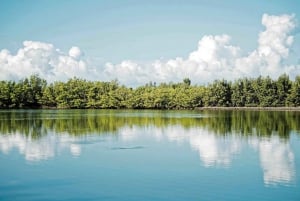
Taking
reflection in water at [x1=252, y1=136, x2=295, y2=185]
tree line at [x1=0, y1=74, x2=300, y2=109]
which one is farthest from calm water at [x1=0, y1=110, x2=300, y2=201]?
tree line at [x1=0, y1=74, x2=300, y2=109]

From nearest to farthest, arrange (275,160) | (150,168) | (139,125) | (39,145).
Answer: (150,168) → (275,160) → (39,145) → (139,125)

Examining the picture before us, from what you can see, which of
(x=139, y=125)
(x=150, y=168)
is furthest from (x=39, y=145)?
(x=139, y=125)

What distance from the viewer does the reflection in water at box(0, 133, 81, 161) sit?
1599 cm

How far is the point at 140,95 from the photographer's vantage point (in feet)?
263

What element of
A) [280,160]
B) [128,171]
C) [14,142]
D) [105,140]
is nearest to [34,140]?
[14,142]

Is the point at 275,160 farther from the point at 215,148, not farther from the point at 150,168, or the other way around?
Answer: the point at 150,168

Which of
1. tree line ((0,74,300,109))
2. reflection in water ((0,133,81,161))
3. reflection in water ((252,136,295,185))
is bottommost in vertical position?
reflection in water ((252,136,295,185))

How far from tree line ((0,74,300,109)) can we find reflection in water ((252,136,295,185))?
52211mm

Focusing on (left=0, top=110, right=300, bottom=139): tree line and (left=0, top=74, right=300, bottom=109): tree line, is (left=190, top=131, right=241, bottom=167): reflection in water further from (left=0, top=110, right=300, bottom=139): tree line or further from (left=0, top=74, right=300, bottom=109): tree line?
(left=0, top=74, right=300, bottom=109): tree line

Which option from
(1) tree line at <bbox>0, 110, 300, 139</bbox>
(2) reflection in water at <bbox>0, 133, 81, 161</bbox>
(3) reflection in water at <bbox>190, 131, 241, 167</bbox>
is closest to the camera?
(3) reflection in water at <bbox>190, 131, 241, 167</bbox>

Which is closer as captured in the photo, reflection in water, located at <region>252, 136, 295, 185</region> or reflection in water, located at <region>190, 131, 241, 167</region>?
reflection in water, located at <region>252, 136, 295, 185</region>

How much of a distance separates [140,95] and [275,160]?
66.1 metres

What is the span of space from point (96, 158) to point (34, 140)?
6321 mm

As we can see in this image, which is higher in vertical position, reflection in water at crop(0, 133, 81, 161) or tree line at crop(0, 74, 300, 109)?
tree line at crop(0, 74, 300, 109)
